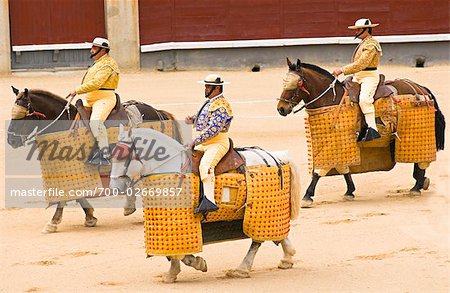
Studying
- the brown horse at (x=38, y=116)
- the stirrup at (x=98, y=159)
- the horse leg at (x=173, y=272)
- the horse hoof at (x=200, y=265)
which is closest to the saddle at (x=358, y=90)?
the stirrup at (x=98, y=159)

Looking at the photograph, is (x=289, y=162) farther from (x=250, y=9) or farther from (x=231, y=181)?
(x=250, y=9)

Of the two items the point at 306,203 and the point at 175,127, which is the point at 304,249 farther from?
the point at 175,127

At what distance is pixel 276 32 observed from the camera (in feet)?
68.6

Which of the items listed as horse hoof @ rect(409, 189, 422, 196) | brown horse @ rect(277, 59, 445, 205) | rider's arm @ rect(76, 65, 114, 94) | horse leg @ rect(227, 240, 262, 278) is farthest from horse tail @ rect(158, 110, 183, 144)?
horse leg @ rect(227, 240, 262, 278)

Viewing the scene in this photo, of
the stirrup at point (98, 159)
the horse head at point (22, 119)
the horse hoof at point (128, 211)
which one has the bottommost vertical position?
the horse hoof at point (128, 211)

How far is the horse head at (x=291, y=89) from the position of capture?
10.6 metres

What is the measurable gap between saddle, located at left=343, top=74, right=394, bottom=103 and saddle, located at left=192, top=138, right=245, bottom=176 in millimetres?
3205

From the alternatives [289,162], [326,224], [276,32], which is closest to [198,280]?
[289,162]

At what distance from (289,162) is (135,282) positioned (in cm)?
136

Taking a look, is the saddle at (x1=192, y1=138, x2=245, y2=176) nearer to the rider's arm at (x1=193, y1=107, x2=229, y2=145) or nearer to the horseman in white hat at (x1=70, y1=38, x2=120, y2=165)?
the rider's arm at (x1=193, y1=107, x2=229, y2=145)

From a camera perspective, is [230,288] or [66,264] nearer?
[230,288]

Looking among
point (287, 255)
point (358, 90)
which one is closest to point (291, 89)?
point (358, 90)

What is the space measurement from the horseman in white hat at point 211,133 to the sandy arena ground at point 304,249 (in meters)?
0.68

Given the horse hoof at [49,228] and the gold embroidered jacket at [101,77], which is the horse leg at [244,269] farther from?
the gold embroidered jacket at [101,77]
